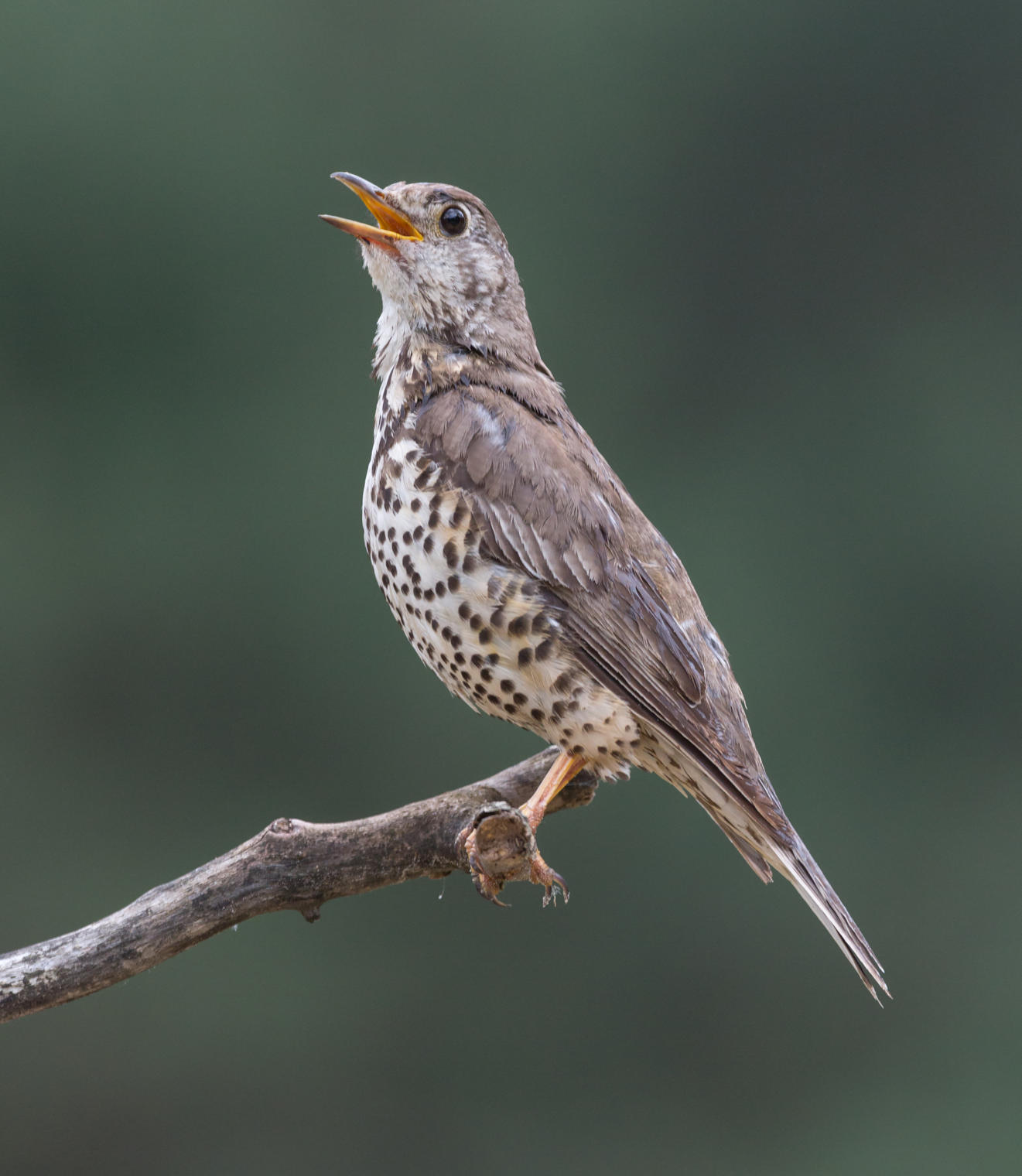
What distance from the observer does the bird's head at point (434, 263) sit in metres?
3.21

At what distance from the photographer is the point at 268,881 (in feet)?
8.86

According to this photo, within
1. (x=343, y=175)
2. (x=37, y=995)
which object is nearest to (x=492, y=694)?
(x=37, y=995)

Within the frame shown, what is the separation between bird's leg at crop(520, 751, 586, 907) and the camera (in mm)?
2738

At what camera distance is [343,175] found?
3.17 meters

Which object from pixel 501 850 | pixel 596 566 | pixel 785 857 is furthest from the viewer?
pixel 596 566

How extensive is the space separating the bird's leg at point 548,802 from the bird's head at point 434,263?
1.07 meters

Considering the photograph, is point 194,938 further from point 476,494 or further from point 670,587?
point 670,587

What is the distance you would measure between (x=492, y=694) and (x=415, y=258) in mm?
1142

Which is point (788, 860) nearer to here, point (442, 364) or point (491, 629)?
point (491, 629)

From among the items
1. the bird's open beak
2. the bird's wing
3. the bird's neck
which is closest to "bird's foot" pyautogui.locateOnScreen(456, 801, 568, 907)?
the bird's wing

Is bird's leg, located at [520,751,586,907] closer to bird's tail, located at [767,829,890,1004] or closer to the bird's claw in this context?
the bird's claw

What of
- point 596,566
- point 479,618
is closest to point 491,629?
point 479,618

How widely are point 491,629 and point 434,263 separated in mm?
1003

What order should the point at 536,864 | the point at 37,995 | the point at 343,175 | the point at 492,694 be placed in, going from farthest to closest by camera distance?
Result: the point at 343,175
the point at 492,694
the point at 536,864
the point at 37,995
